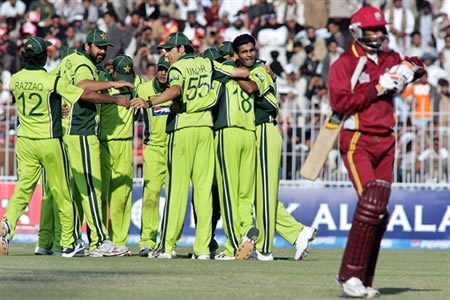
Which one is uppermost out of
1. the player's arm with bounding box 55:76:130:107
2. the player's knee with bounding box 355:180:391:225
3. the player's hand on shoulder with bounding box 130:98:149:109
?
the player's arm with bounding box 55:76:130:107

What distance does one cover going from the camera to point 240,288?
10461 millimetres

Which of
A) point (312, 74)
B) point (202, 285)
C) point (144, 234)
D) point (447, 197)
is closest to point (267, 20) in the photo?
point (312, 74)

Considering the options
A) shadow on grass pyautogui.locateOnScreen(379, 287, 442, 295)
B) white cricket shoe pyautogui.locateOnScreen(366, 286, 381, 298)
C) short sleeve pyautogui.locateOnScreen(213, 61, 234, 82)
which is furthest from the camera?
short sleeve pyautogui.locateOnScreen(213, 61, 234, 82)

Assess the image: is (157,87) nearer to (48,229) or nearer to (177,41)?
(177,41)

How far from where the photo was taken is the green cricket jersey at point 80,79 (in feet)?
49.6

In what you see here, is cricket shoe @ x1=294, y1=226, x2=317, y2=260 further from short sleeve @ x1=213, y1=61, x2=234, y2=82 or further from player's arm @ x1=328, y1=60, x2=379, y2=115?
player's arm @ x1=328, y1=60, x2=379, y2=115

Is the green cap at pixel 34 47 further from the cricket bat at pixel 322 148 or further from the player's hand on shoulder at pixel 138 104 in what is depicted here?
the cricket bat at pixel 322 148

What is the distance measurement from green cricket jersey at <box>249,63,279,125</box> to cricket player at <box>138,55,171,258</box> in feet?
6.27

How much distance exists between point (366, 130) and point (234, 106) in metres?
5.09

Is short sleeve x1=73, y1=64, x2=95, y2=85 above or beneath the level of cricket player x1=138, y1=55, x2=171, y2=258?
above

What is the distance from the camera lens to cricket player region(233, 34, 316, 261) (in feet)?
49.4

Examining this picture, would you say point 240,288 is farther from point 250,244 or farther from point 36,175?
point 36,175

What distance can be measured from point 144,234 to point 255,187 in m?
2.23

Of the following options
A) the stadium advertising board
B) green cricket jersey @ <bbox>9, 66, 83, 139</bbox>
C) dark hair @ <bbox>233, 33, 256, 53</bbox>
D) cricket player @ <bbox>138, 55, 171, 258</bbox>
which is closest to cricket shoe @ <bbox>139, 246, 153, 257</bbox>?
cricket player @ <bbox>138, 55, 171, 258</bbox>
